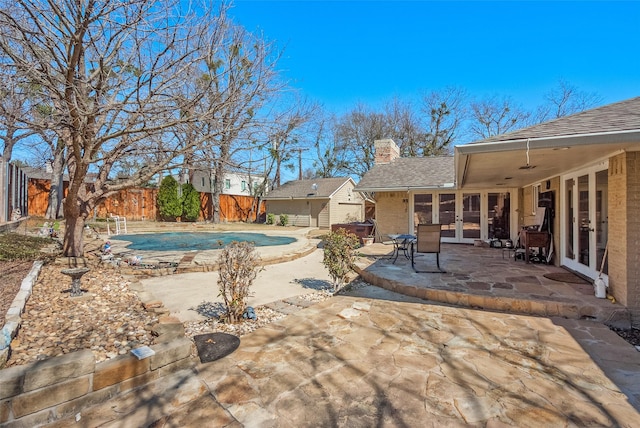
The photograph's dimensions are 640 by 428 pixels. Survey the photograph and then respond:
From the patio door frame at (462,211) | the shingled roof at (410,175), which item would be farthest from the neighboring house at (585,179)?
the shingled roof at (410,175)

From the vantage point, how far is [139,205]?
72.7 ft

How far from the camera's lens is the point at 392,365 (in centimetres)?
296

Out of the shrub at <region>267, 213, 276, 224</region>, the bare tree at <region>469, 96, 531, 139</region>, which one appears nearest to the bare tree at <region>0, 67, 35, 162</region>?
the shrub at <region>267, 213, 276, 224</region>

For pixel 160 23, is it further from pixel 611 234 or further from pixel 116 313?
pixel 611 234

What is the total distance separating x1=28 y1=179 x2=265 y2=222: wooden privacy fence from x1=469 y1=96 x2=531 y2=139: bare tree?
62.9 ft

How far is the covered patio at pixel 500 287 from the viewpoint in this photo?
430 cm

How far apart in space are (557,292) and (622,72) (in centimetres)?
1764

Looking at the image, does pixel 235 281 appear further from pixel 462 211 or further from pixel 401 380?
pixel 462 211

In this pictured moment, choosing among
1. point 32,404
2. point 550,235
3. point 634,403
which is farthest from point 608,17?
point 32,404

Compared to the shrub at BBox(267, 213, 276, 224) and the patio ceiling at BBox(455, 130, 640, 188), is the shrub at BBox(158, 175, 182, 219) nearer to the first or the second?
the shrub at BBox(267, 213, 276, 224)

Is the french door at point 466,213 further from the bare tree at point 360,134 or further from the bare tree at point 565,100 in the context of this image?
the bare tree at point 360,134

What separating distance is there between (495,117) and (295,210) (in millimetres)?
16980

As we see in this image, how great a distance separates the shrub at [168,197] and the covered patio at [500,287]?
18408mm

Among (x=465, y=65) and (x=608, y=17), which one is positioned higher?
(x=465, y=65)
